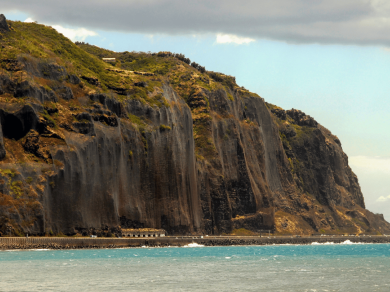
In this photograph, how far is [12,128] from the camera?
111m

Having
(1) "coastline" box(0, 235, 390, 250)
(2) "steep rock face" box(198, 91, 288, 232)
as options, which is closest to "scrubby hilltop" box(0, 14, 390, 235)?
(2) "steep rock face" box(198, 91, 288, 232)

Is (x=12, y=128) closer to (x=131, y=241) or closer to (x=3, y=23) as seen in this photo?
(x=131, y=241)

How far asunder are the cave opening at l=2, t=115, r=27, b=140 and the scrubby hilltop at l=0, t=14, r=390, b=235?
0.18 metres

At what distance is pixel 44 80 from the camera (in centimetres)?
12388

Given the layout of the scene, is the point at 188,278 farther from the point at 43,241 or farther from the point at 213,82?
the point at 213,82

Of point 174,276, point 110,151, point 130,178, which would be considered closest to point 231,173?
point 130,178

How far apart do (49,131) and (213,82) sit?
92419 mm

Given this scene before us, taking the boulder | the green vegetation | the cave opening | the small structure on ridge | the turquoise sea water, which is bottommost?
the turquoise sea water

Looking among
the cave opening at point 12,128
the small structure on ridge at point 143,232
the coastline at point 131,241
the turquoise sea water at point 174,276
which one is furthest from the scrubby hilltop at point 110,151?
the turquoise sea water at point 174,276

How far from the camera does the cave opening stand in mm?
110438

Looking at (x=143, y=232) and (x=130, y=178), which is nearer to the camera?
(x=143, y=232)

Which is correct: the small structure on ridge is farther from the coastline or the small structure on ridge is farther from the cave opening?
the cave opening

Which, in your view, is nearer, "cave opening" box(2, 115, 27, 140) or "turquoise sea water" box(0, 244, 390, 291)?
"turquoise sea water" box(0, 244, 390, 291)

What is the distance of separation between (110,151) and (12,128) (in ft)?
66.9
